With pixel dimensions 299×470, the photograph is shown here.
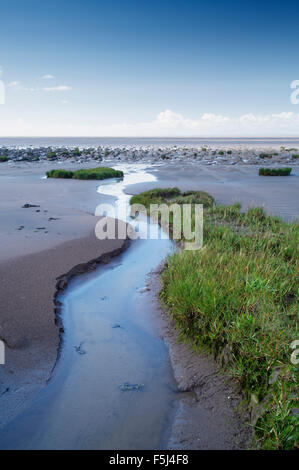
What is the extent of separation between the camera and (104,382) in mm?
3957

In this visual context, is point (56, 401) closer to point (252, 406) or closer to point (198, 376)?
point (198, 376)

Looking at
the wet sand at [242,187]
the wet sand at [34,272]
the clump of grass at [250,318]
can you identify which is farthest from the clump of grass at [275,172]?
the clump of grass at [250,318]

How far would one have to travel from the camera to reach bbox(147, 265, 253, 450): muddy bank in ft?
10.3

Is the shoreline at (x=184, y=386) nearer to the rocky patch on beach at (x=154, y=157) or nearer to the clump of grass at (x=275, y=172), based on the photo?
the clump of grass at (x=275, y=172)

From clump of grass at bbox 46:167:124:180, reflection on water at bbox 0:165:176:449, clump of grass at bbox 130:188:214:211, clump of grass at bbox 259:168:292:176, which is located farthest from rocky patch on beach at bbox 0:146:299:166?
reflection on water at bbox 0:165:176:449

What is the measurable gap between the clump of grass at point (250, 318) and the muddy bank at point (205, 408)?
0.14 metres

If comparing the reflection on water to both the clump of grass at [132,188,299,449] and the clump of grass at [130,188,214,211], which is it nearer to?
the clump of grass at [132,188,299,449]

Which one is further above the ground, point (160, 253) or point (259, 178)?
point (259, 178)

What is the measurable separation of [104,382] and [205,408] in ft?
3.86

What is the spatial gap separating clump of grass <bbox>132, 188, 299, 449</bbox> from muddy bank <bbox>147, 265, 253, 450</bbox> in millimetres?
138

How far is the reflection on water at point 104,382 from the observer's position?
3203 mm

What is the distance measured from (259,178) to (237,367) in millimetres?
19850

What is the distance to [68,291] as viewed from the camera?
6.16m
